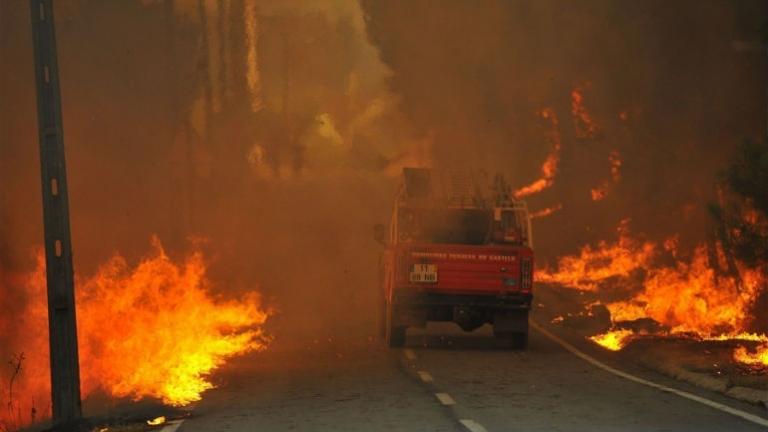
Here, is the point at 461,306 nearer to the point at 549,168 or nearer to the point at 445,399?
the point at 445,399

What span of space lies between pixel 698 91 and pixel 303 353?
2366cm

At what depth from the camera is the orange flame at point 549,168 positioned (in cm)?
5203

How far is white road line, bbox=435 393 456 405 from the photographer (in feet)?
46.0

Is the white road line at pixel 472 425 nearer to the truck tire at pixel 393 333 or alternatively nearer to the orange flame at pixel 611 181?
the truck tire at pixel 393 333

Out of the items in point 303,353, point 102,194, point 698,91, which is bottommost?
point 303,353

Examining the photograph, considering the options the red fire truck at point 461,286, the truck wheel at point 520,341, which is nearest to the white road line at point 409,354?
the red fire truck at point 461,286

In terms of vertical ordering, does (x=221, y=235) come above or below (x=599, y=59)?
below

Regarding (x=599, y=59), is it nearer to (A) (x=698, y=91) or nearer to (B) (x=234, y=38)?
(A) (x=698, y=91)

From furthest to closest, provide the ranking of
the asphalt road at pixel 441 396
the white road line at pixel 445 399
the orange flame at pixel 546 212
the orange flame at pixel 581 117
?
the orange flame at pixel 546 212
the orange flame at pixel 581 117
the white road line at pixel 445 399
the asphalt road at pixel 441 396

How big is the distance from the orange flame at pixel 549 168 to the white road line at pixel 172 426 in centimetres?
4044

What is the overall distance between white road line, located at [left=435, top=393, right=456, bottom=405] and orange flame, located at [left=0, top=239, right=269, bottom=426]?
304cm

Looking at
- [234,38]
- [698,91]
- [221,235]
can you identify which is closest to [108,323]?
[234,38]

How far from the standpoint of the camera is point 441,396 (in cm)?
1469

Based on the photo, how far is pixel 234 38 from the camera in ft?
116
